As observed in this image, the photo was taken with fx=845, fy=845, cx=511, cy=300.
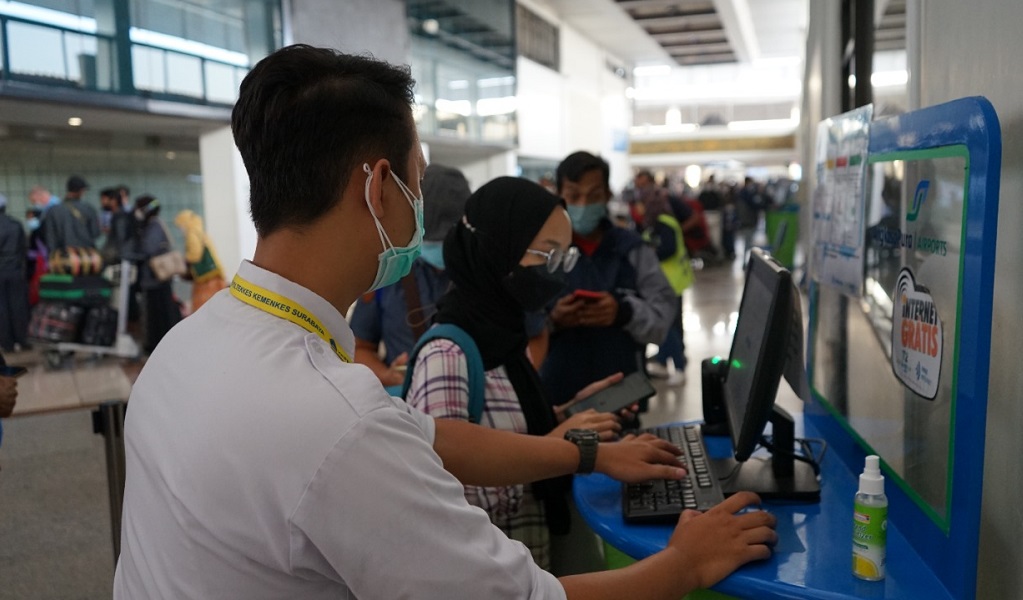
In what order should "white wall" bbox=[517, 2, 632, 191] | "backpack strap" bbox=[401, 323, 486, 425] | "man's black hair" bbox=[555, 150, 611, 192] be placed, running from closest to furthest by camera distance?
"backpack strap" bbox=[401, 323, 486, 425] → "man's black hair" bbox=[555, 150, 611, 192] → "white wall" bbox=[517, 2, 632, 191]

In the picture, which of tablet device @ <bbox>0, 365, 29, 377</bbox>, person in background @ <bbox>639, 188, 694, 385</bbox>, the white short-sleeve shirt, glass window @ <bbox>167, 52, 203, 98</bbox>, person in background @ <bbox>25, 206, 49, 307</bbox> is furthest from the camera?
glass window @ <bbox>167, 52, 203, 98</bbox>

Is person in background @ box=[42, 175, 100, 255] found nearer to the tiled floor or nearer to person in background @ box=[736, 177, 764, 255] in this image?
the tiled floor

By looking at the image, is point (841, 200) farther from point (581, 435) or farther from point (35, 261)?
point (35, 261)

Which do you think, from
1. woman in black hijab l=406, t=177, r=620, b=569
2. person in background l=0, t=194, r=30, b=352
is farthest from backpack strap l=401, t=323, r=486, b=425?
person in background l=0, t=194, r=30, b=352

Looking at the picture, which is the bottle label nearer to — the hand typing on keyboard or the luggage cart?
the hand typing on keyboard

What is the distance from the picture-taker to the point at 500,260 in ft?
6.11

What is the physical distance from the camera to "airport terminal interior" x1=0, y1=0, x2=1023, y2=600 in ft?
4.29

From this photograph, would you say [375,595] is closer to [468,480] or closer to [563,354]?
[468,480]

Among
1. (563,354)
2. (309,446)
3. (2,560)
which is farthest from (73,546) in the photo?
(309,446)

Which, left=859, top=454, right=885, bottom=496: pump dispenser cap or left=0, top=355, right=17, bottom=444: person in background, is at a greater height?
left=859, top=454, right=885, bottom=496: pump dispenser cap

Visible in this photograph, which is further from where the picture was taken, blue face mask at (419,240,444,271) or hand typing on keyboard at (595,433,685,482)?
blue face mask at (419,240,444,271)

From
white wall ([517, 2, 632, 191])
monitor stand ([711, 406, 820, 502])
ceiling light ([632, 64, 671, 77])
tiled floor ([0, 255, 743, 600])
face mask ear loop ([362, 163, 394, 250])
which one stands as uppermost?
ceiling light ([632, 64, 671, 77])

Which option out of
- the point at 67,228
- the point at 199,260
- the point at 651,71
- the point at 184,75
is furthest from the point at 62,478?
the point at 651,71

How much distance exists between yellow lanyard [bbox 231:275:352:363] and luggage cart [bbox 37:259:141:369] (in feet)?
23.7
